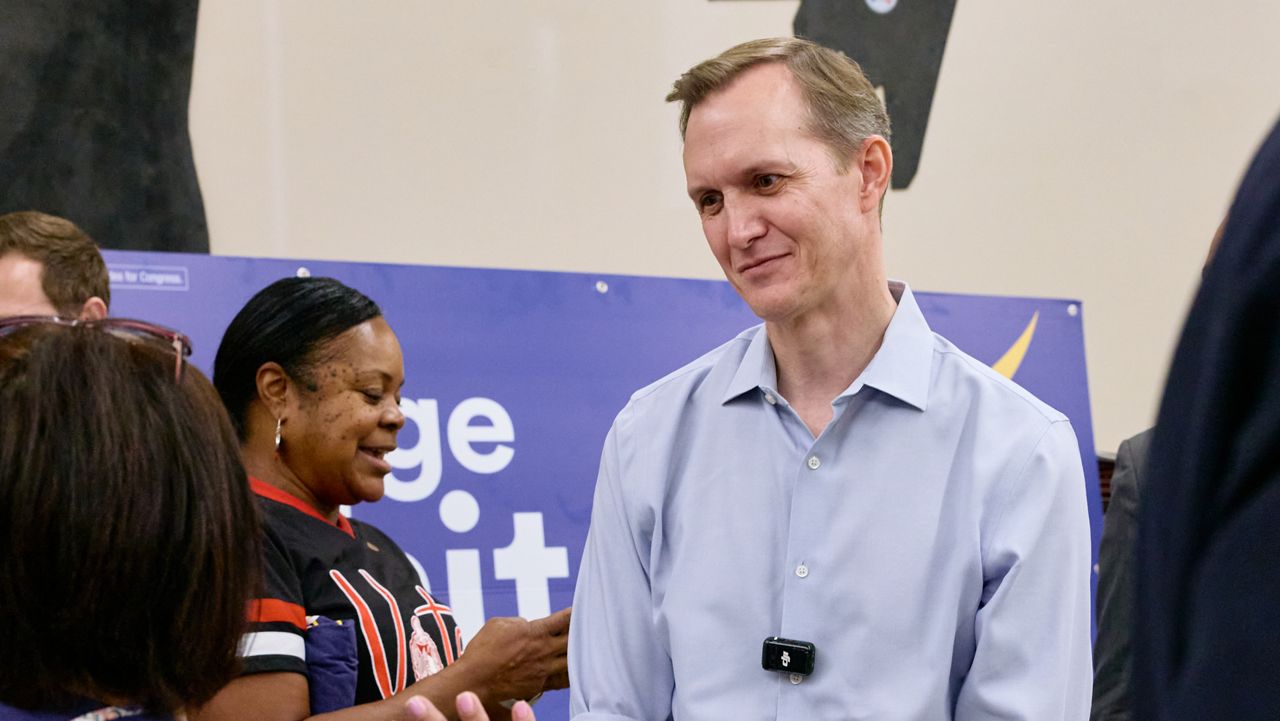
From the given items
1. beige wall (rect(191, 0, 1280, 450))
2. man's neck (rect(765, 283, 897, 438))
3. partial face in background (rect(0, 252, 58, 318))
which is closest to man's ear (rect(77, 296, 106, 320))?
partial face in background (rect(0, 252, 58, 318))

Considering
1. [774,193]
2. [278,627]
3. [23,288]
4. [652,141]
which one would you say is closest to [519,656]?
[278,627]

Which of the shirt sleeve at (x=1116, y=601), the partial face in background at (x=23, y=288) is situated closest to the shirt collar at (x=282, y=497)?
the partial face in background at (x=23, y=288)

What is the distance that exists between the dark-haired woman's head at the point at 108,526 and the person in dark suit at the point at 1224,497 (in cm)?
89

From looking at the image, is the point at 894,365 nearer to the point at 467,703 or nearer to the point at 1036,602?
the point at 1036,602

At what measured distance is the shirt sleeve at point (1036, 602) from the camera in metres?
1.65

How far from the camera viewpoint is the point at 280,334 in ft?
8.11

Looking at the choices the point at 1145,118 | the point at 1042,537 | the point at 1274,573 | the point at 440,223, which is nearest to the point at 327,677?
the point at 1042,537

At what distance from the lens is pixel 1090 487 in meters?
4.00

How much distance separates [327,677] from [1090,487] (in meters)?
2.65

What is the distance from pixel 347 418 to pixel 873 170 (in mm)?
1092

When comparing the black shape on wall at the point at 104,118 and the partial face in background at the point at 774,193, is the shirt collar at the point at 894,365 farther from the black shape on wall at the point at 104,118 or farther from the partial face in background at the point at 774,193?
the black shape on wall at the point at 104,118

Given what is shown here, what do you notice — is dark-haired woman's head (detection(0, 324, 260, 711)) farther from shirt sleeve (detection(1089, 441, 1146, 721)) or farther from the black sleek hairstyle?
shirt sleeve (detection(1089, 441, 1146, 721))

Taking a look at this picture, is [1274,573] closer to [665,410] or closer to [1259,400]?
[1259,400]

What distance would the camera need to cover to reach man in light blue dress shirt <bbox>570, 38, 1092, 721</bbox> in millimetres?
1704
